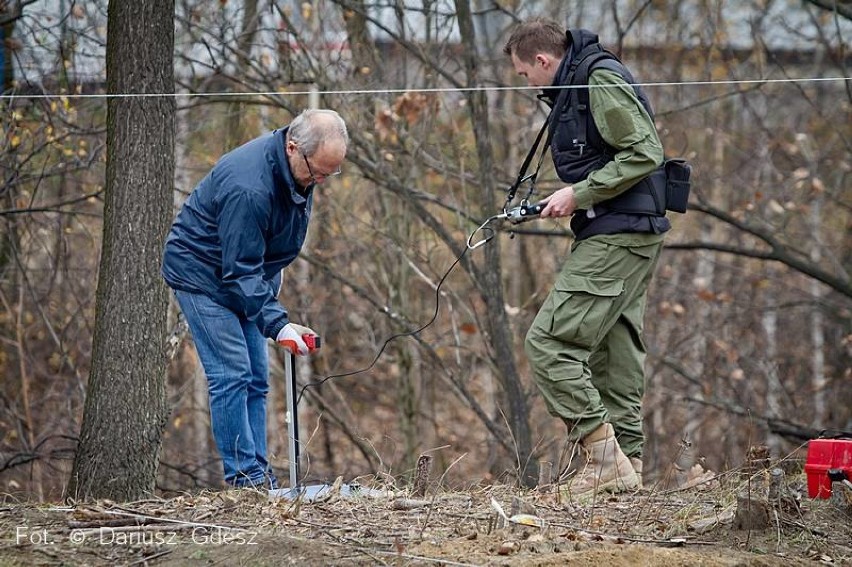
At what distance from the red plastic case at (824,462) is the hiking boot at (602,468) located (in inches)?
30.9

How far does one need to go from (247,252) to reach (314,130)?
1.94 feet

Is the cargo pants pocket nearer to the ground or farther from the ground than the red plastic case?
farther from the ground

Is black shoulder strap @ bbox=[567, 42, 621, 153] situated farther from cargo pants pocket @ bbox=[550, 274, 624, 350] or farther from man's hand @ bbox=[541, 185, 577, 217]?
cargo pants pocket @ bbox=[550, 274, 624, 350]

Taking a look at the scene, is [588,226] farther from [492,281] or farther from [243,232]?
[492,281]

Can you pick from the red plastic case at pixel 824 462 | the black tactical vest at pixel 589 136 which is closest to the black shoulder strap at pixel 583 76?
the black tactical vest at pixel 589 136

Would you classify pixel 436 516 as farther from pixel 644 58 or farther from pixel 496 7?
pixel 644 58

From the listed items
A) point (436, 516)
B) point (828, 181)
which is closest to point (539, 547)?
point (436, 516)

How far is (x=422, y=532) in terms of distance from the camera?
381 centimetres

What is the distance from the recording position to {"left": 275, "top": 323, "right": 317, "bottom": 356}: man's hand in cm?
439

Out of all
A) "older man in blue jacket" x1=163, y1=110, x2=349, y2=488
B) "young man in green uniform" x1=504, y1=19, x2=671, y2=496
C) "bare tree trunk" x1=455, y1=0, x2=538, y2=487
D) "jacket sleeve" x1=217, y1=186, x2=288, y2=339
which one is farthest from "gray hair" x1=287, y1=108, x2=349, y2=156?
"bare tree trunk" x1=455, y1=0, x2=538, y2=487

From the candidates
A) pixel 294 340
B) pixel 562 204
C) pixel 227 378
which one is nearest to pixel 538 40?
pixel 562 204

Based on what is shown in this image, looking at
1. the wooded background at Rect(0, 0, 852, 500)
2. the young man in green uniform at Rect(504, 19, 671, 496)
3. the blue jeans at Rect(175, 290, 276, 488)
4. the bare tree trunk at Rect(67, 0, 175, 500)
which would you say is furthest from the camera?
the wooded background at Rect(0, 0, 852, 500)

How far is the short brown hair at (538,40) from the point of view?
4723mm

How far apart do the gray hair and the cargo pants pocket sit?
3.96 ft
